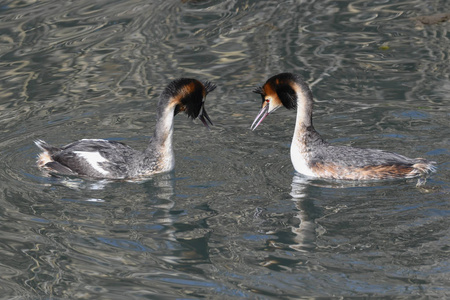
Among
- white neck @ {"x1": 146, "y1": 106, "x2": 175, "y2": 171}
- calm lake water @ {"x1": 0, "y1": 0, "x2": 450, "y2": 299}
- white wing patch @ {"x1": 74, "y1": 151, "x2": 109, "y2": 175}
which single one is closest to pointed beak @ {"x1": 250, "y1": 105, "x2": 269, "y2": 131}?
calm lake water @ {"x1": 0, "y1": 0, "x2": 450, "y2": 299}

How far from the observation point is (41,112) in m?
12.4

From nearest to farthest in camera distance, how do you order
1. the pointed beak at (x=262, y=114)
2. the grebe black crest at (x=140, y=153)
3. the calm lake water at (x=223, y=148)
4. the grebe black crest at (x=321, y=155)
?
the calm lake water at (x=223, y=148)
the grebe black crest at (x=321, y=155)
the grebe black crest at (x=140, y=153)
the pointed beak at (x=262, y=114)

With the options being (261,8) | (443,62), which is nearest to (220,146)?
(443,62)

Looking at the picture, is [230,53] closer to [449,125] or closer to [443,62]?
[443,62]

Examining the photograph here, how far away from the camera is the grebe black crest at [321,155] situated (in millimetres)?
9789

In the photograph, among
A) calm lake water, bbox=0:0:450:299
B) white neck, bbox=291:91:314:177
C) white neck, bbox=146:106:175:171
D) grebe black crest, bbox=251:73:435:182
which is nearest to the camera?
calm lake water, bbox=0:0:450:299

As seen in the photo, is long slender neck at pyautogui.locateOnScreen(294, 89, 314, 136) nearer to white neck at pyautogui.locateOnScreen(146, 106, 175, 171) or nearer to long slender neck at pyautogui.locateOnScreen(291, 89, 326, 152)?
long slender neck at pyautogui.locateOnScreen(291, 89, 326, 152)

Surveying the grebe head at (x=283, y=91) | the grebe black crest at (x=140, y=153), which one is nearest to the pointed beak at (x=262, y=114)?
the grebe head at (x=283, y=91)

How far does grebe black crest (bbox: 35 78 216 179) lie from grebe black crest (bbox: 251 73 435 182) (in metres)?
0.88

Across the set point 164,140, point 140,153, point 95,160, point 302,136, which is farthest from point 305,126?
point 95,160

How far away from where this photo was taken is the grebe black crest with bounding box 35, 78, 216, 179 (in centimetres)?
1021

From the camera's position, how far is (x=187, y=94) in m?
10.3

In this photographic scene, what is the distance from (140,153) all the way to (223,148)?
111 centimetres

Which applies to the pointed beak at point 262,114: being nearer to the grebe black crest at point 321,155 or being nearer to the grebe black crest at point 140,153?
the grebe black crest at point 321,155
